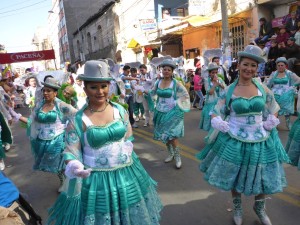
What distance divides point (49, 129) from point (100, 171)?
2508mm

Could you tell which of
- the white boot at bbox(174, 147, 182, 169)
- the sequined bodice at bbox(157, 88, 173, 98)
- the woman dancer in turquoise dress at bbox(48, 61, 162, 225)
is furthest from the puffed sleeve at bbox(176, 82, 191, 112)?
the woman dancer in turquoise dress at bbox(48, 61, 162, 225)

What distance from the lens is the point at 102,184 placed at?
9.03ft

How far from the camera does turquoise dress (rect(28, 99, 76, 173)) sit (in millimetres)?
4957

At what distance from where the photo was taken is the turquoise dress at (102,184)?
8.90 ft

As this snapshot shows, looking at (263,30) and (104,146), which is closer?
→ (104,146)

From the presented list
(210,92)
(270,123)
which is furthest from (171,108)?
(270,123)

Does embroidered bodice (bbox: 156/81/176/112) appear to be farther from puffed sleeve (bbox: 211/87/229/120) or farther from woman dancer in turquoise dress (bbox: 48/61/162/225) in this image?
woman dancer in turquoise dress (bbox: 48/61/162/225)

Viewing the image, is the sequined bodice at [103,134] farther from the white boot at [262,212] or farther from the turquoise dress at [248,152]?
the white boot at [262,212]

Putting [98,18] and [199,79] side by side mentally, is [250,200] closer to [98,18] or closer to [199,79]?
[199,79]

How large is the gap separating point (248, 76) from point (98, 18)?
110 feet

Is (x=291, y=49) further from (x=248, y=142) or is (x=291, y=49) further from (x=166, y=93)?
(x=248, y=142)

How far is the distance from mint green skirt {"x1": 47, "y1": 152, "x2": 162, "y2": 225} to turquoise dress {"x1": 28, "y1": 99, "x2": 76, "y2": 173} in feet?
7.05

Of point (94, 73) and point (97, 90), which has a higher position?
point (94, 73)

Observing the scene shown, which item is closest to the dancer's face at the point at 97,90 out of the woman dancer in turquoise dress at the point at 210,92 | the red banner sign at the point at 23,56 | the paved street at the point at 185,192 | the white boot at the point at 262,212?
the paved street at the point at 185,192
